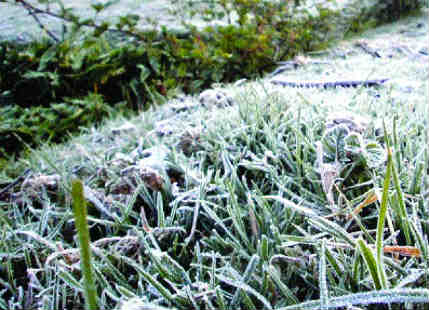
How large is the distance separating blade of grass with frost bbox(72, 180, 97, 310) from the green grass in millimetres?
110

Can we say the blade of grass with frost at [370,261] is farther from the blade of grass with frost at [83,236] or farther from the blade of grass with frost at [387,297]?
the blade of grass with frost at [83,236]

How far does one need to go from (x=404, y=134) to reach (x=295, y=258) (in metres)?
0.62

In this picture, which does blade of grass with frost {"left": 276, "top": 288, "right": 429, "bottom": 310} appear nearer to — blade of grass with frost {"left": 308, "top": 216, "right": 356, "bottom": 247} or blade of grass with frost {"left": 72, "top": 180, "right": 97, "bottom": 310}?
blade of grass with frost {"left": 308, "top": 216, "right": 356, "bottom": 247}

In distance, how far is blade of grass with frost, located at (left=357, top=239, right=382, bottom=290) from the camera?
0.54 metres

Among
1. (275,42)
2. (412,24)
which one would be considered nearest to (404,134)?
(275,42)

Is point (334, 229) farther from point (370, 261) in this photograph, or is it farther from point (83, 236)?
point (83, 236)

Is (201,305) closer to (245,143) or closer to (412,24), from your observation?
(245,143)

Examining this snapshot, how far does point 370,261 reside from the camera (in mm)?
567

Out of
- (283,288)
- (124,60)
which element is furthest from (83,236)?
(124,60)

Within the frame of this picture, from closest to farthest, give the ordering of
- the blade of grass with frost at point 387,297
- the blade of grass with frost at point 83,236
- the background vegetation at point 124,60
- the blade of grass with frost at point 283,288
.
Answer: the blade of grass with frost at point 83,236, the blade of grass with frost at point 387,297, the blade of grass with frost at point 283,288, the background vegetation at point 124,60

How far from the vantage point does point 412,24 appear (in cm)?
360

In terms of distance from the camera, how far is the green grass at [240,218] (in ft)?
2.16

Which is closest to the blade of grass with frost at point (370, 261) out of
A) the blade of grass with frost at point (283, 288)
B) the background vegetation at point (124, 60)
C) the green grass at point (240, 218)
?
the green grass at point (240, 218)

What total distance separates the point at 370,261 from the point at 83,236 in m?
0.45
